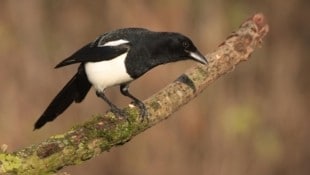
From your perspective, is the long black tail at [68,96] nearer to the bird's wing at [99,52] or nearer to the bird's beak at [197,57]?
the bird's wing at [99,52]

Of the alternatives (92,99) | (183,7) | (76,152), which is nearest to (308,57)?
(183,7)

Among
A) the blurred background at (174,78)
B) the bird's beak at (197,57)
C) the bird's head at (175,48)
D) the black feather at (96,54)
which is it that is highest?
the black feather at (96,54)

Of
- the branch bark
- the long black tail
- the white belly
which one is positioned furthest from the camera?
the long black tail

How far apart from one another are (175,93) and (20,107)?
2546 mm

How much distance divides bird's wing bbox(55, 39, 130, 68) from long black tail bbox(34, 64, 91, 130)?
166 mm

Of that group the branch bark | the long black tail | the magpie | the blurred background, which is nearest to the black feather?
the magpie

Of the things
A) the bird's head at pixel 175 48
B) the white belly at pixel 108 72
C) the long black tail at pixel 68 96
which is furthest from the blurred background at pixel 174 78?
the bird's head at pixel 175 48

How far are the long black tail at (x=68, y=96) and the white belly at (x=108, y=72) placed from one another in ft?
0.46

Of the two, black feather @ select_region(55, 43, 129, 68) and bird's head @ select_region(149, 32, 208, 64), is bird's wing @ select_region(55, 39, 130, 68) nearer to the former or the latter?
black feather @ select_region(55, 43, 129, 68)

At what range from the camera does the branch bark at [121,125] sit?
10.2 ft

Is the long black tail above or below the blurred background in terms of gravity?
above

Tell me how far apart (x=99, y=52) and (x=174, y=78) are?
229 cm

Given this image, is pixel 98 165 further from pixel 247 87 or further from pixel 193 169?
pixel 247 87

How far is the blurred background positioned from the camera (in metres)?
6.51
